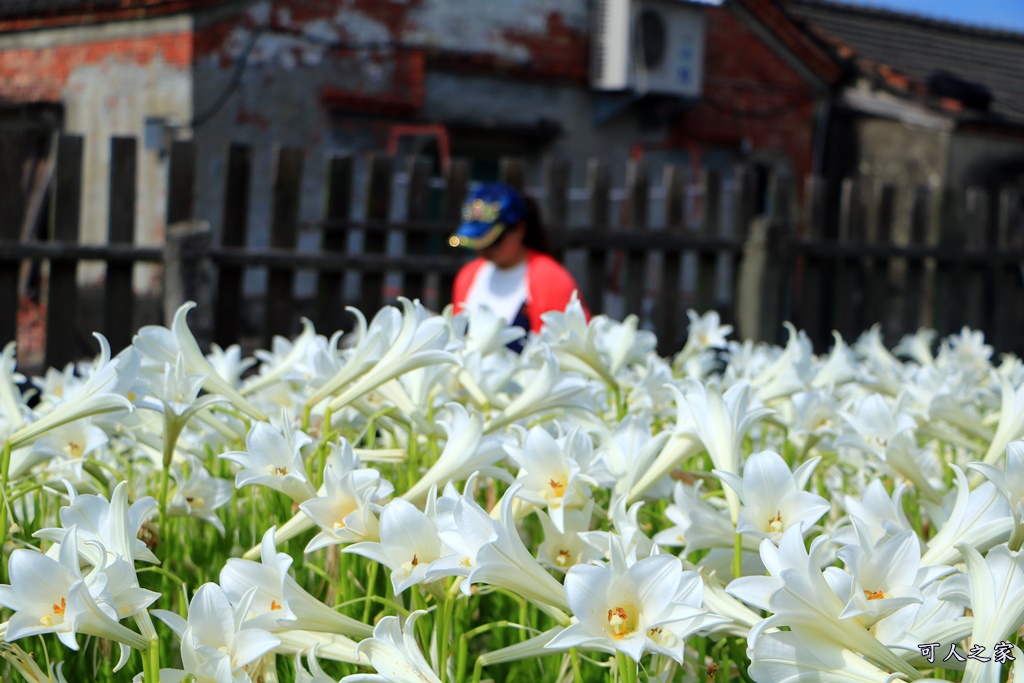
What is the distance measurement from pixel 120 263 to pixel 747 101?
9.83 meters

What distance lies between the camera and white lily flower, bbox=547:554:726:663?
101 cm

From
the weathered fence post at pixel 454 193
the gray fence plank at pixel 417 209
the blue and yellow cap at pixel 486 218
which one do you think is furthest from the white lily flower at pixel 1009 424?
the weathered fence post at pixel 454 193

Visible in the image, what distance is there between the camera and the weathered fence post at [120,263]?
5.61 metres

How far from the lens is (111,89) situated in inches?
409

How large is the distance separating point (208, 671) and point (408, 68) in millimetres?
10729

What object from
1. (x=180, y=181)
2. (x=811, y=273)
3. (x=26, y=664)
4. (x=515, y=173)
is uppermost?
(x=515, y=173)

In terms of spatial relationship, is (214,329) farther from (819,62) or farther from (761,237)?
(819,62)

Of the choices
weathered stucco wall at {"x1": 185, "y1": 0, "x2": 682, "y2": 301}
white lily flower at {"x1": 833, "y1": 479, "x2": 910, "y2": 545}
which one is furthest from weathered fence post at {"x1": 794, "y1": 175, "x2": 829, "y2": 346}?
white lily flower at {"x1": 833, "y1": 479, "x2": 910, "y2": 545}

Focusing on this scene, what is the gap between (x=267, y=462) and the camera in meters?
1.35

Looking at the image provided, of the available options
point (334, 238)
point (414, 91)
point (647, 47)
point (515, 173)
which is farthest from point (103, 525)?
point (647, 47)

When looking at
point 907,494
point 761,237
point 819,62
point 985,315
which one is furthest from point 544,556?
point 819,62

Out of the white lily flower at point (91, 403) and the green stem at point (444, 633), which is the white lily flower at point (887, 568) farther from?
the white lily flower at point (91, 403)

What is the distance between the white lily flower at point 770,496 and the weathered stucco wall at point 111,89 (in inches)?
345

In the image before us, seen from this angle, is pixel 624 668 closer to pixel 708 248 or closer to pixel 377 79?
pixel 708 248
